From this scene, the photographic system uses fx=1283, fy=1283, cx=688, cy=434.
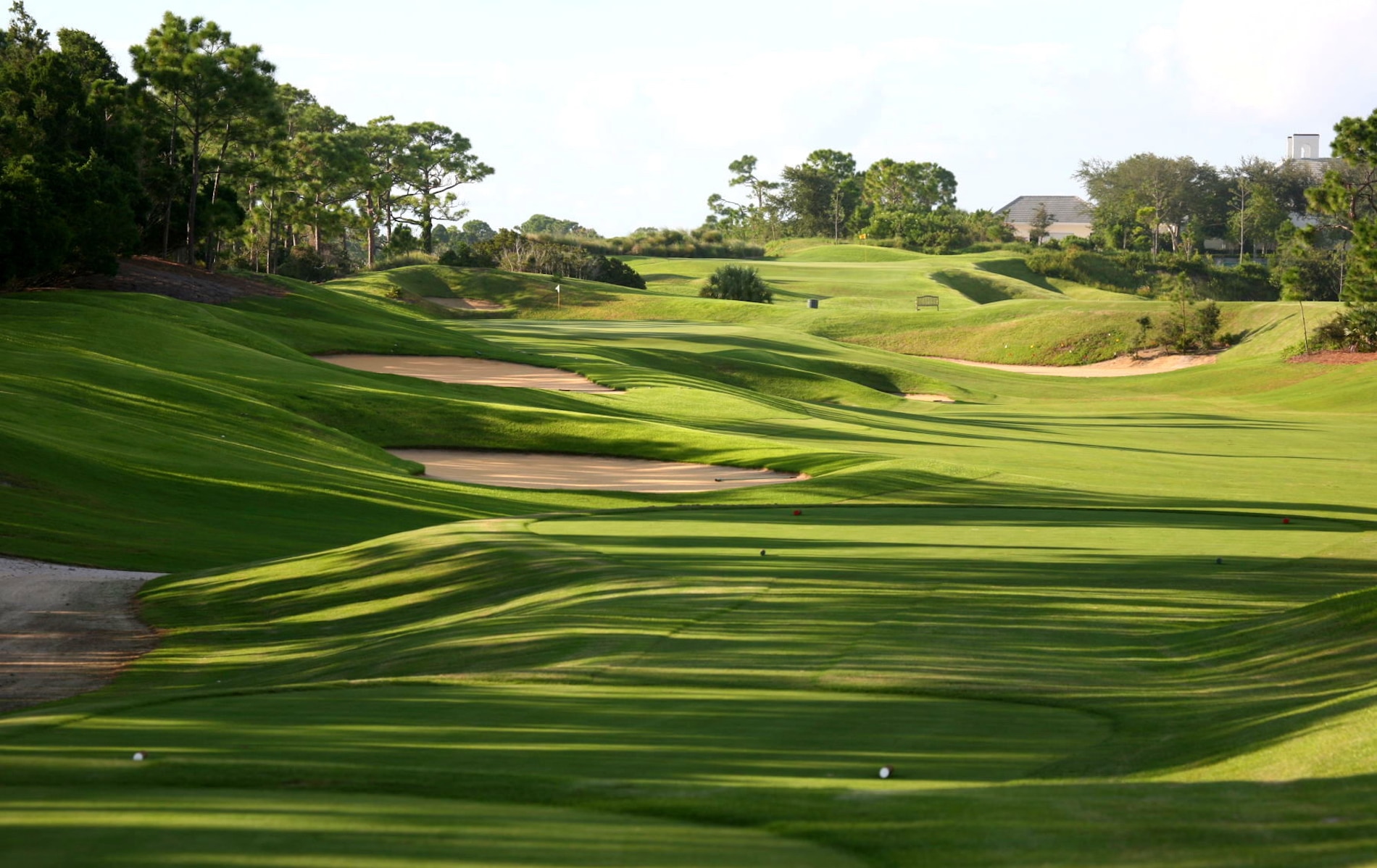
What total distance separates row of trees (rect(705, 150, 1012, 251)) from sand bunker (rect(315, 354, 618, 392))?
4326 inches

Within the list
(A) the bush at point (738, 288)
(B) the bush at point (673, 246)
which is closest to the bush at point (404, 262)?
(A) the bush at point (738, 288)

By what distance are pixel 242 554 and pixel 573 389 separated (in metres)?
29.0

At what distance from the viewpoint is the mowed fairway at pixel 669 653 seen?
5613 mm

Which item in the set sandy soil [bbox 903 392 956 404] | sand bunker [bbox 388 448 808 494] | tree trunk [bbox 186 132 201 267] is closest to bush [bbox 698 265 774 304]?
sandy soil [bbox 903 392 956 404]

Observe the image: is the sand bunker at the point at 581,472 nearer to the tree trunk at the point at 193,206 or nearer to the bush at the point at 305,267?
the tree trunk at the point at 193,206

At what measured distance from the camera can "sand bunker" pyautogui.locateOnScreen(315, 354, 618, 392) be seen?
155 ft

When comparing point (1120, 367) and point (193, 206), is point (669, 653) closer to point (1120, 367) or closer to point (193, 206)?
point (193, 206)

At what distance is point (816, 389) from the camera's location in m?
58.9

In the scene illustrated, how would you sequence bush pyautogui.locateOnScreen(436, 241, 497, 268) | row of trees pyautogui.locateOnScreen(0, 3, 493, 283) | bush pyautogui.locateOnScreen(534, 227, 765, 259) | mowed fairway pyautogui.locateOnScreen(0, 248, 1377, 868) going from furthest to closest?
bush pyautogui.locateOnScreen(534, 227, 765, 259) → bush pyautogui.locateOnScreen(436, 241, 497, 268) → row of trees pyautogui.locateOnScreen(0, 3, 493, 283) → mowed fairway pyautogui.locateOnScreen(0, 248, 1377, 868)

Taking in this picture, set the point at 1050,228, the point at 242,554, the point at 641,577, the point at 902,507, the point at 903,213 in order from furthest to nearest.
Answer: the point at 1050,228
the point at 903,213
the point at 902,507
the point at 242,554
the point at 641,577

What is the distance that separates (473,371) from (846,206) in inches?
5362

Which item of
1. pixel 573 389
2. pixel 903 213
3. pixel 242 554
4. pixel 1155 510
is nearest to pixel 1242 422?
pixel 573 389

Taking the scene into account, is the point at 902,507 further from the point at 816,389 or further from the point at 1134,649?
the point at 816,389

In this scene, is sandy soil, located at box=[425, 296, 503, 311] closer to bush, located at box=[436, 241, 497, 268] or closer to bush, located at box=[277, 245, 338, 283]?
bush, located at box=[436, 241, 497, 268]
